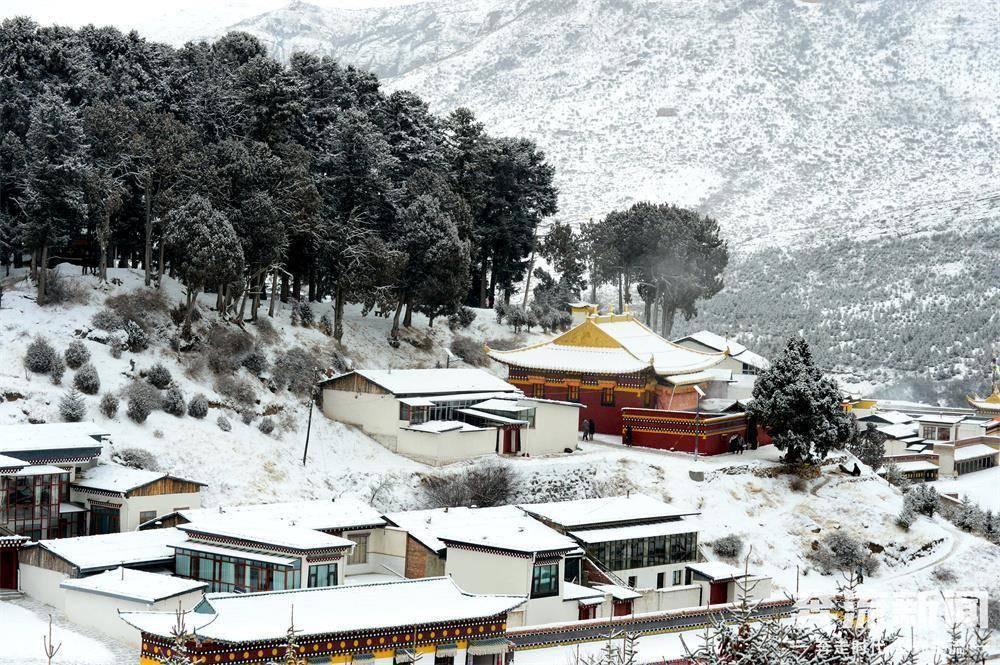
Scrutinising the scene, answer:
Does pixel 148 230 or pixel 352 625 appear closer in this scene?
pixel 352 625

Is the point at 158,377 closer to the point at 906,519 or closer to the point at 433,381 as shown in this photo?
the point at 433,381

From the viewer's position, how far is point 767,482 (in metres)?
78.7

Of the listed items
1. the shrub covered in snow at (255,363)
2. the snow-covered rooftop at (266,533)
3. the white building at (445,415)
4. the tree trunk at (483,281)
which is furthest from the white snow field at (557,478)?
the tree trunk at (483,281)

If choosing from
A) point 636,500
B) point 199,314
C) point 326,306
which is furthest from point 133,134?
point 636,500

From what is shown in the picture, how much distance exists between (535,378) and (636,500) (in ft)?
72.9

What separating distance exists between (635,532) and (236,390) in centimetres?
2332

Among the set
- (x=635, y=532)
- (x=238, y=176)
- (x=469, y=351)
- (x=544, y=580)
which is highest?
(x=238, y=176)

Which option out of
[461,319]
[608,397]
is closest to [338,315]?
[461,319]

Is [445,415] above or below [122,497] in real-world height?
above

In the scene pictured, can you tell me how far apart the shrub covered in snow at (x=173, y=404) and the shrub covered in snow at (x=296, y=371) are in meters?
8.47

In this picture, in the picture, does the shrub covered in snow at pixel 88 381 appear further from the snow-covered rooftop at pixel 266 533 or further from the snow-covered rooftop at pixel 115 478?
the snow-covered rooftop at pixel 266 533

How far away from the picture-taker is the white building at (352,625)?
4253 centimetres

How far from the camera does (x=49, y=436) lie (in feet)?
192

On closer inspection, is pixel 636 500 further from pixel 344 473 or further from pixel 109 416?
pixel 109 416
